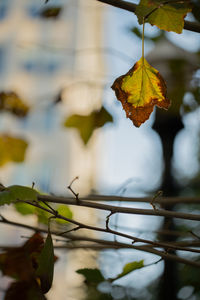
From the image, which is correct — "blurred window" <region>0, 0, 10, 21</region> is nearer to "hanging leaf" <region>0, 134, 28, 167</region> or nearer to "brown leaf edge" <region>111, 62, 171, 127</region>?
"hanging leaf" <region>0, 134, 28, 167</region>

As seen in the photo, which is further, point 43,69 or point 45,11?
point 43,69

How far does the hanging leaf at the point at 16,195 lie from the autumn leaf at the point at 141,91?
0.39ft

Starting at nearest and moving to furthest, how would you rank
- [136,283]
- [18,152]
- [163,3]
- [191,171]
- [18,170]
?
[163,3] < [136,283] < [18,152] < [191,171] < [18,170]

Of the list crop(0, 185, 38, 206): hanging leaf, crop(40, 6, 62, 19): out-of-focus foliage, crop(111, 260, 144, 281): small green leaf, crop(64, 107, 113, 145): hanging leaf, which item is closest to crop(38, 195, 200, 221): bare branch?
crop(0, 185, 38, 206): hanging leaf

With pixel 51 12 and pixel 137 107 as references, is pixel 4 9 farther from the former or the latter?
pixel 137 107

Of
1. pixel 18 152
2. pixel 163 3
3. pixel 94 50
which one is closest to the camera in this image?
pixel 163 3

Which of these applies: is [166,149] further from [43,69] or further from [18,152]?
[43,69]

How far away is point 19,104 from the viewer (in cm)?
88

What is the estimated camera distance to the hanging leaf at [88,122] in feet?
1.90

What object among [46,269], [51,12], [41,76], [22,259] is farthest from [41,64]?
[46,269]

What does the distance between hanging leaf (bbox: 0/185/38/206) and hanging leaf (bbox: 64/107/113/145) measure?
0.33 m

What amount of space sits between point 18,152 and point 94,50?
349mm

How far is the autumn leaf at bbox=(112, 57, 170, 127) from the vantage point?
0.32m

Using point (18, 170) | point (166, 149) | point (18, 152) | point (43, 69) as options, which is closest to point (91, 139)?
point (166, 149)
